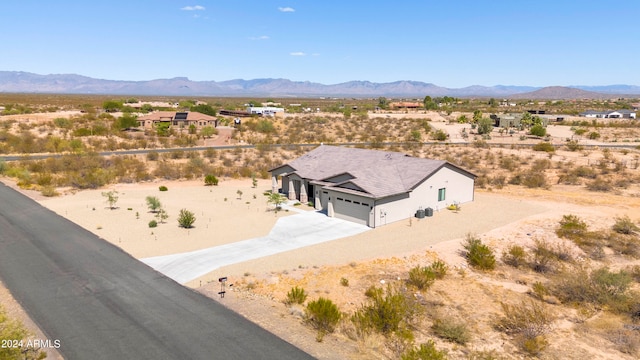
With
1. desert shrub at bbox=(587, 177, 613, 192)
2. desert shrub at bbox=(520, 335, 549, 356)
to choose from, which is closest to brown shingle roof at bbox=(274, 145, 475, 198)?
desert shrub at bbox=(520, 335, 549, 356)

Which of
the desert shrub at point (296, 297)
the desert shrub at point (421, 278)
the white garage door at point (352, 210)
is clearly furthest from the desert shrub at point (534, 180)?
the desert shrub at point (296, 297)

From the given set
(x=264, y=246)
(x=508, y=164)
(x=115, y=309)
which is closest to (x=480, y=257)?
(x=264, y=246)

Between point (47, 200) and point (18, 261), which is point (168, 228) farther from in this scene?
point (47, 200)

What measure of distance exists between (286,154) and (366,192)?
34.6 metres

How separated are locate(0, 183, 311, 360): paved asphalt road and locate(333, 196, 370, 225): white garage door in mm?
A: 14633

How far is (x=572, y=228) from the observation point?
28.3 m

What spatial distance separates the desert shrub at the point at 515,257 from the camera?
75.7ft

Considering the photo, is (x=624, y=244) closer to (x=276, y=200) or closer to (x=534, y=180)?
(x=534, y=180)

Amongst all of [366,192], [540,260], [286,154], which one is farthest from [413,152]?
[540,260]

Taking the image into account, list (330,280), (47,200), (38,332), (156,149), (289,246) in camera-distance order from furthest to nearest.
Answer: (156,149) → (47,200) → (289,246) → (330,280) → (38,332)

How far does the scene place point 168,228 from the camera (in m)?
29.6

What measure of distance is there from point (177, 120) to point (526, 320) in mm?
88339

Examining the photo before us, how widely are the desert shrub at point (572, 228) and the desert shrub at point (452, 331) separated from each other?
621 inches

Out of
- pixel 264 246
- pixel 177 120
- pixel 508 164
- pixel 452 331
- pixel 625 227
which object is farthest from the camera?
pixel 177 120
